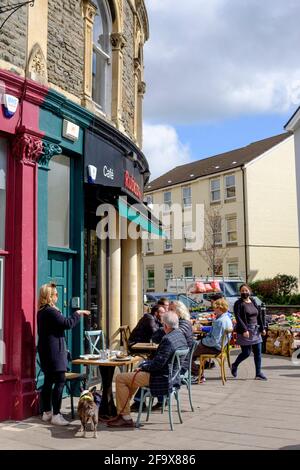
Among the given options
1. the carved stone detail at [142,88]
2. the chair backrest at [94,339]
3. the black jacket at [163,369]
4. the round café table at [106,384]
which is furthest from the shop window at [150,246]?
the black jacket at [163,369]

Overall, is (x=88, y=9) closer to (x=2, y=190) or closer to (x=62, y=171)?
(x=62, y=171)

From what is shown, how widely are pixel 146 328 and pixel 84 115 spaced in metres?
3.83

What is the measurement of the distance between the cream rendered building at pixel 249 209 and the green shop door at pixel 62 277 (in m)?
27.5

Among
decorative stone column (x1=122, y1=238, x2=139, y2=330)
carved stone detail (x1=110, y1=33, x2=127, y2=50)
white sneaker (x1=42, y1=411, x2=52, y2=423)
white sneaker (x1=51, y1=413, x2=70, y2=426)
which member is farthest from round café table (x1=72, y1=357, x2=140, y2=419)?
carved stone detail (x1=110, y1=33, x2=127, y2=50)

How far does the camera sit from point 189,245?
135 ft

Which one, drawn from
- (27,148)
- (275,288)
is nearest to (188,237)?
(275,288)

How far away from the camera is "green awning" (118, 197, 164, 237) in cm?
1069

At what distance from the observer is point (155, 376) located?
265 inches

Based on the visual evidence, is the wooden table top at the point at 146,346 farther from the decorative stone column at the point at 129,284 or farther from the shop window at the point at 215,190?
the shop window at the point at 215,190

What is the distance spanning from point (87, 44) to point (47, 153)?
2.88 m

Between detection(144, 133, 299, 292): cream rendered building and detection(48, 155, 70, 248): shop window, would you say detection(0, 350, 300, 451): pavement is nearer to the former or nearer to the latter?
detection(48, 155, 70, 248): shop window

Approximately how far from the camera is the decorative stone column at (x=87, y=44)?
967 cm

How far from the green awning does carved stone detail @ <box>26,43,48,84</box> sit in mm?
3133
